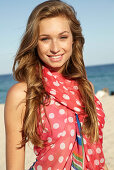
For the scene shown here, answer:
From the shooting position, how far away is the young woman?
197 cm

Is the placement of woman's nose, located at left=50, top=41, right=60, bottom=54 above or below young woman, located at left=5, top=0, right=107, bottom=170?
above

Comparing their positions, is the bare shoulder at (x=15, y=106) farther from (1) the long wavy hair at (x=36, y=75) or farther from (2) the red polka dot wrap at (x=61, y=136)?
(2) the red polka dot wrap at (x=61, y=136)

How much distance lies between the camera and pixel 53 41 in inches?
83.7

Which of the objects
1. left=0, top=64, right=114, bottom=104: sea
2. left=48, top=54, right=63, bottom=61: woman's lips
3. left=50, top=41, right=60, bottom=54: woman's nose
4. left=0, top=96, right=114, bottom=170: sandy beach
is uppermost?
left=50, top=41, right=60, bottom=54: woman's nose

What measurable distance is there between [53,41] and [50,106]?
1.88 ft

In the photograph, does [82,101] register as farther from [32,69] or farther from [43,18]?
[43,18]

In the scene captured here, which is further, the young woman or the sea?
the sea

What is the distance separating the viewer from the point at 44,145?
2.01m

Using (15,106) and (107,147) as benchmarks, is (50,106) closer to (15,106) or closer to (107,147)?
(15,106)

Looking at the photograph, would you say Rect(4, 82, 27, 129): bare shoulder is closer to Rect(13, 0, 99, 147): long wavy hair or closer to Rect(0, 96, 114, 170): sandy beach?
Rect(13, 0, 99, 147): long wavy hair

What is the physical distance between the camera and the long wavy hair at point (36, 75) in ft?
6.55

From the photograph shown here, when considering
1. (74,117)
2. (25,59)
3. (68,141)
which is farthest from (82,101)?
(25,59)

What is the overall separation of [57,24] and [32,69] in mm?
483

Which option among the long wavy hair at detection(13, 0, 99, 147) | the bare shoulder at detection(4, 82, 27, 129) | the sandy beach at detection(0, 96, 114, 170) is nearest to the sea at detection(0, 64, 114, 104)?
the sandy beach at detection(0, 96, 114, 170)
